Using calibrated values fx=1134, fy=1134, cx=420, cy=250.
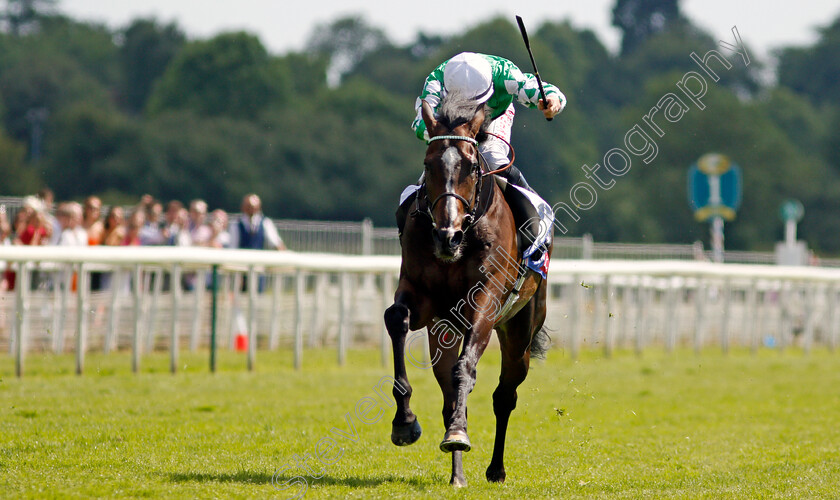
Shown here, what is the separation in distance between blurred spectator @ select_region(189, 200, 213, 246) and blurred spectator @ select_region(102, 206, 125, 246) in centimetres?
121

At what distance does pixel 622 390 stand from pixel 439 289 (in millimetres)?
5929

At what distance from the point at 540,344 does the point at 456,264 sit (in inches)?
59.9

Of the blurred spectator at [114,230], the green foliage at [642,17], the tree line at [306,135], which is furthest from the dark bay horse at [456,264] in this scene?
the green foliage at [642,17]

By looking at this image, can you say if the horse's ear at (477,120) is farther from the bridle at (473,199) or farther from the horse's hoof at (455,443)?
the horse's hoof at (455,443)

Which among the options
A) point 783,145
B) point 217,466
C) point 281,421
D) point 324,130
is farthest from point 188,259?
point 783,145

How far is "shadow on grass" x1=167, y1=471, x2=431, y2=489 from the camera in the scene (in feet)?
18.6

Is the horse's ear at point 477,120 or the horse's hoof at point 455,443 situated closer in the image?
the horse's hoof at point 455,443

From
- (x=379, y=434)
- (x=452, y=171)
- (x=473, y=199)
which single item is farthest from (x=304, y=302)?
(x=452, y=171)

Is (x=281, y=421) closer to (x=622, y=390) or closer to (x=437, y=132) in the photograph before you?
(x=437, y=132)

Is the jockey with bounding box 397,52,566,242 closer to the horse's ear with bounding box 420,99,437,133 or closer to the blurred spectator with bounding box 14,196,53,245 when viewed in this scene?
the horse's ear with bounding box 420,99,437,133

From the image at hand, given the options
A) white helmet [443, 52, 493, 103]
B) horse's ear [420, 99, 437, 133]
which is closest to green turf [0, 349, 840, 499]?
horse's ear [420, 99, 437, 133]

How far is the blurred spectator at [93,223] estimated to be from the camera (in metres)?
13.4

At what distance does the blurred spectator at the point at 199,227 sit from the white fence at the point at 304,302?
1.53 ft

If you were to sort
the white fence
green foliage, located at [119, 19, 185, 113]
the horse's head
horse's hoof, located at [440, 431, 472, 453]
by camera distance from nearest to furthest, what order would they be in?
1. horse's hoof, located at [440, 431, 472, 453]
2. the horse's head
3. the white fence
4. green foliage, located at [119, 19, 185, 113]
